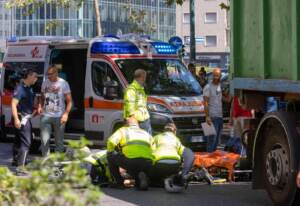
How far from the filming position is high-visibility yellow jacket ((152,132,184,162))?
9766mm

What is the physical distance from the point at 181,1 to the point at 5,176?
16261 mm

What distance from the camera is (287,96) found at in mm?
7684

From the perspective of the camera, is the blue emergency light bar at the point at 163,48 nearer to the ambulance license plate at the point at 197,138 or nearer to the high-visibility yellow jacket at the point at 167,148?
the ambulance license plate at the point at 197,138

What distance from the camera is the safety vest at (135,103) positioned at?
36.8 feet

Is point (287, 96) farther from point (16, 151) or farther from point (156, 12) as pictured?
point (156, 12)

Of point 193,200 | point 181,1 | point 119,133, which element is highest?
point 181,1

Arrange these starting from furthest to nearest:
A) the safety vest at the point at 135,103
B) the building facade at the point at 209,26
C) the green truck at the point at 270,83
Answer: the building facade at the point at 209,26 → the safety vest at the point at 135,103 → the green truck at the point at 270,83

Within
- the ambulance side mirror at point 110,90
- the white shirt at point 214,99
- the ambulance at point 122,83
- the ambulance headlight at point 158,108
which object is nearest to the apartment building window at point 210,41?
the ambulance at point 122,83

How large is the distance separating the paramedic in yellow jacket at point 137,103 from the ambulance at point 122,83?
1.49 meters

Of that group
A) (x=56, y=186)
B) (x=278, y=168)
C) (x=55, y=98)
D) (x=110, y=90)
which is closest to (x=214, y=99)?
(x=110, y=90)

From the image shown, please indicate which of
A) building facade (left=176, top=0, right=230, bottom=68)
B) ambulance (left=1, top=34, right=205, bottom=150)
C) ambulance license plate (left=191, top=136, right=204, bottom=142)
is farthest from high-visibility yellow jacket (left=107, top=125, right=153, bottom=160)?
building facade (left=176, top=0, right=230, bottom=68)

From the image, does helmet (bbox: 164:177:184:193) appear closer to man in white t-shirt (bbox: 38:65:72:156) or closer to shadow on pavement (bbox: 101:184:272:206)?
shadow on pavement (bbox: 101:184:272:206)

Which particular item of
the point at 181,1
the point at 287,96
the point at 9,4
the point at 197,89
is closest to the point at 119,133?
the point at 287,96

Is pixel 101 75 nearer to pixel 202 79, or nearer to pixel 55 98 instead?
pixel 55 98
